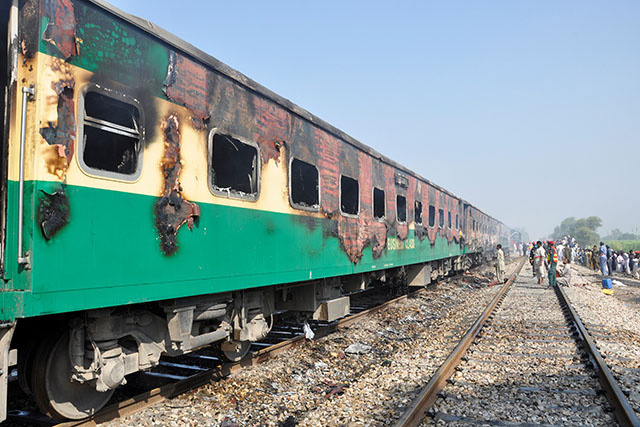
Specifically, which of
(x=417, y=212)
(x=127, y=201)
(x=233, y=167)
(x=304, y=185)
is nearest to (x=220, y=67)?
(x=233, y=167)

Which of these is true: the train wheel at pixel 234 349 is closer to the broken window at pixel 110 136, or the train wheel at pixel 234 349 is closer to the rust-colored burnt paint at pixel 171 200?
the rust-colored burnt paint at pixel 171 200

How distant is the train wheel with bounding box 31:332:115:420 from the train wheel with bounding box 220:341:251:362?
5.67 ft

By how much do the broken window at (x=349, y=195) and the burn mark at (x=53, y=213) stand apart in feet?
15.9

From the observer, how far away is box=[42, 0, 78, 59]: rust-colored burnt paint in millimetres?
3111

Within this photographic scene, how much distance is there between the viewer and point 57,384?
3.66m

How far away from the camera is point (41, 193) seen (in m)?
3.02

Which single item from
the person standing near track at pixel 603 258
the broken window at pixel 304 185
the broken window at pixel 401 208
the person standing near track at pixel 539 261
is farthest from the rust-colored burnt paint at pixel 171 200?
the person standing near track at pixel 603 258

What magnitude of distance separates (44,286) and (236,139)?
2.55 meters

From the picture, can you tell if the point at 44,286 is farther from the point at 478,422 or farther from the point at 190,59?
the point at 478,422

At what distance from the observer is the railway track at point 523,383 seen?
430cm

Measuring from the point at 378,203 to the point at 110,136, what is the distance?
20.7 ft

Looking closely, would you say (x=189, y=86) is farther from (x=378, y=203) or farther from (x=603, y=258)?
(x=603, y=258)

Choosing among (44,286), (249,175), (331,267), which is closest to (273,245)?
(249,175)

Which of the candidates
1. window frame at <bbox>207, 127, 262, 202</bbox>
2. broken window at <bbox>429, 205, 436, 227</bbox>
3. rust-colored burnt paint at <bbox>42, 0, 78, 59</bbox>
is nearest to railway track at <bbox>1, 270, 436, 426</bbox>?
window frame at <bbox>207, 127, 262, 202</bbox>
